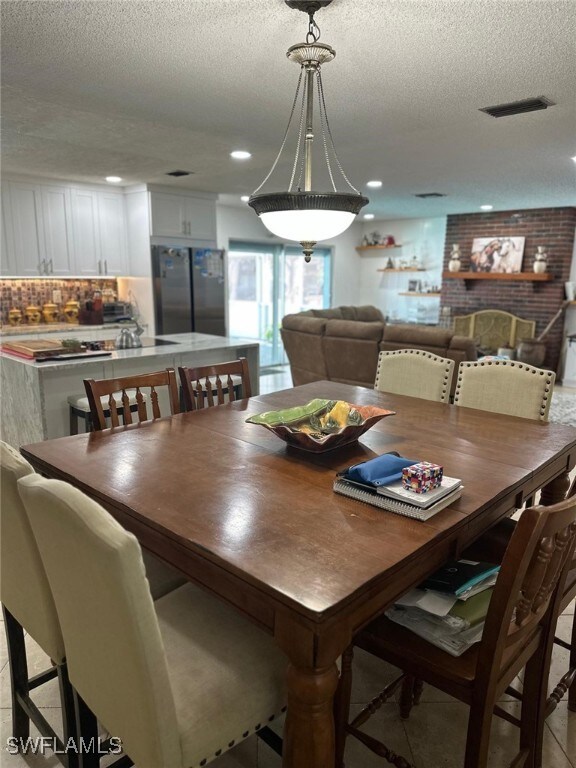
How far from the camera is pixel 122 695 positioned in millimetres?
1044

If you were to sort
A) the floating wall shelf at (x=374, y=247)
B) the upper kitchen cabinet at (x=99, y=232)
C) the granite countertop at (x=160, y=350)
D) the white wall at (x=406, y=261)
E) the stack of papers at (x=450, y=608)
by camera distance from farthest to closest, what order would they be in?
the floating wall shelf at (x=374, y=247) < the white wall at (x=406, y=261) < the upper kitchen cabinet at (x=99, y=232) < the granite countertop at (x=160, y=350) < the stack of papers at (x=450, y=608)

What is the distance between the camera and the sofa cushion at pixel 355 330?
486cm

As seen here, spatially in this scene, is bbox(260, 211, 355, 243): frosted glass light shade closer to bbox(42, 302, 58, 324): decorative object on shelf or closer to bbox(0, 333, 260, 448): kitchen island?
bbox(0, 333, 260, 448): kitchen island

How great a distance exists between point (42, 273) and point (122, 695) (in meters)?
5.31

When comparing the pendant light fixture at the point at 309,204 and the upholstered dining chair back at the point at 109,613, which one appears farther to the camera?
the pendant light fixture at the point at 309,204

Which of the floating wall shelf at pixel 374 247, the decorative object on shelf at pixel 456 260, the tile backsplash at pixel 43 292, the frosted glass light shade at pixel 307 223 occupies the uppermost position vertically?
the floating wall shelf at pixel 374 247

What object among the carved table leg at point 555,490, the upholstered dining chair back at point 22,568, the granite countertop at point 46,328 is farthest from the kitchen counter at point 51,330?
the carved table leg at point 555,490

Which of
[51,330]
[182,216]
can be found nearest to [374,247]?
[182,216]

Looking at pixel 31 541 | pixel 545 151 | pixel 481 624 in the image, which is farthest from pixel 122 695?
pixel 545 151

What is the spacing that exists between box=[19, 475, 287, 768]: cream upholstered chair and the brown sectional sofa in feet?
11.8

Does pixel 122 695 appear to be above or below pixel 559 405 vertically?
above

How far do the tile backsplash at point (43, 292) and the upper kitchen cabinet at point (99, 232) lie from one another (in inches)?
14.2

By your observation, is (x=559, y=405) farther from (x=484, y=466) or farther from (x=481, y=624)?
(x=481, y=624)

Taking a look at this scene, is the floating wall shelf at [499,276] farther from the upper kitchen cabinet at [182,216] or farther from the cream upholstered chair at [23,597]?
the cream upholstered chair at [23,597]
